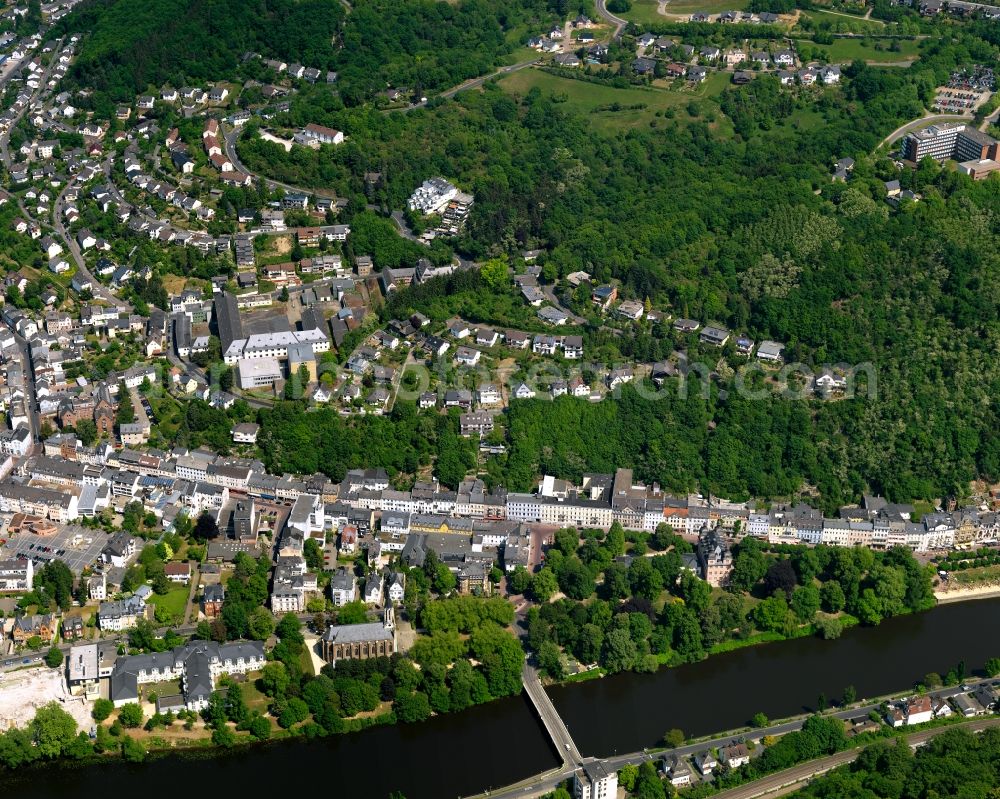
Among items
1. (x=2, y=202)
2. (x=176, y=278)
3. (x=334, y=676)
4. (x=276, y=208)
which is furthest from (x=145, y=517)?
(x=2, y=202)

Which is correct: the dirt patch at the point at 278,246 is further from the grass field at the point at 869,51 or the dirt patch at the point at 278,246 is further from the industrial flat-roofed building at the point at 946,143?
the grass field at the point at 869,51

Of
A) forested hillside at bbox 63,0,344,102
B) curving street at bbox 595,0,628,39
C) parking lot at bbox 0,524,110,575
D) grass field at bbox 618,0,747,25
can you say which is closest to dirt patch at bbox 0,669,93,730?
parking lot at bbox 0,524,110,575

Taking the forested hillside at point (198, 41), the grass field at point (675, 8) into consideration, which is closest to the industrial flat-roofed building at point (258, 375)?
the forested hillside at point (198, 41)

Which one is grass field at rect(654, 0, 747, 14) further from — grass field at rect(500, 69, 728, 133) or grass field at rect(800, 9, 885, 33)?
grass field at rect(500, 69, 728, 133)

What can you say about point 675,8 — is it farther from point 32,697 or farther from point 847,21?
point 32,697

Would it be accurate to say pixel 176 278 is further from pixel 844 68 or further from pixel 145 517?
pixel 844 68
